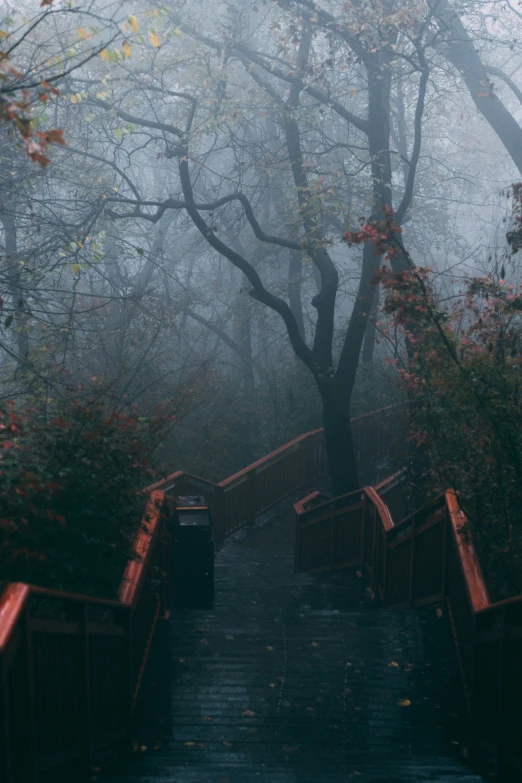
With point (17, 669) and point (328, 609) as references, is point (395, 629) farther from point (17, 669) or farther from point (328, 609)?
point (17, 669)

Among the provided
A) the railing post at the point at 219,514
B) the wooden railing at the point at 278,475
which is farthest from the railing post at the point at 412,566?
the railing post at the point at 219,514

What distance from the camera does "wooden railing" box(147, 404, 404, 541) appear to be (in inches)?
563

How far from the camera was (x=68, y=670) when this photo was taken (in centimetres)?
405

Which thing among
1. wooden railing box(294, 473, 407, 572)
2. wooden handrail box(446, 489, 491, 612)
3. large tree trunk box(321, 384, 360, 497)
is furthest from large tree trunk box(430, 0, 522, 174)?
wooden handrail box(446, 489, 491, 612)

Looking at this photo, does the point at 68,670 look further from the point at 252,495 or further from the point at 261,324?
the point at 261,324

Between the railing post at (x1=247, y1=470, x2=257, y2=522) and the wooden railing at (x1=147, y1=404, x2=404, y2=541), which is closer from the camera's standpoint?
the wooden railing at (x1=147, y1=404, x2=404, y2=541)

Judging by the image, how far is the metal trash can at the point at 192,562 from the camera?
8.38 m

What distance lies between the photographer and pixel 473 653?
481 centimetres

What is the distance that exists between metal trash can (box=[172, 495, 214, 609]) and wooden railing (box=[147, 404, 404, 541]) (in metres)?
3.82

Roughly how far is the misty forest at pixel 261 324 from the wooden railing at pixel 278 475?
0.06 meters

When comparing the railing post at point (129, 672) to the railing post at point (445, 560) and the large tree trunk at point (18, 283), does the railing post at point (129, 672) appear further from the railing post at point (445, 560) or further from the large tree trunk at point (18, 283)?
the large tree trunk at point (18, 283)

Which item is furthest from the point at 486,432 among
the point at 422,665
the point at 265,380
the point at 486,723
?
the point at 265,380

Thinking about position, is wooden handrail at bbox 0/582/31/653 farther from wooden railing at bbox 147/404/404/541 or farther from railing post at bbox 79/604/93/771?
wooden railing at bbox 147/404/404/541

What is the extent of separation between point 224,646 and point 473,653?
2.70 meters
